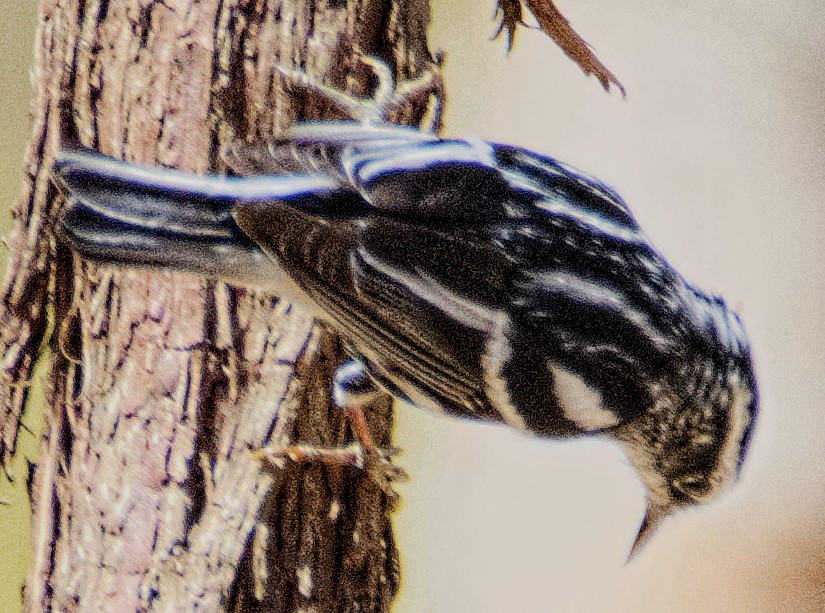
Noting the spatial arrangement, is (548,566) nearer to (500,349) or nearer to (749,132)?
(500,349)

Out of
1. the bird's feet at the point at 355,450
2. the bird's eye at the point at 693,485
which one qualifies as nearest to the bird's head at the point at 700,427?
the bird's eye at the point at 693,485

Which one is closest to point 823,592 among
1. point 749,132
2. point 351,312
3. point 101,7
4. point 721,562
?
point 721,562

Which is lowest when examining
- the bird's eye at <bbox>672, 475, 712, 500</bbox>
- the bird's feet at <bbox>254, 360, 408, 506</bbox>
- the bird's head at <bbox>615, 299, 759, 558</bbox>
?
the bird's feet at <bbox>254, 360, 408, 506</bbox>

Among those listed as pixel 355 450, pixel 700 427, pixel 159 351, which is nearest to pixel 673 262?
pixel 700 427

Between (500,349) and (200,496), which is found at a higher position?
(500,349)

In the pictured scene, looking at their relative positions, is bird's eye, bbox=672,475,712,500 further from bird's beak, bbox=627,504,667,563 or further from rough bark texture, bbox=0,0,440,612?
rough bark texture, bbox=0,0,440,612

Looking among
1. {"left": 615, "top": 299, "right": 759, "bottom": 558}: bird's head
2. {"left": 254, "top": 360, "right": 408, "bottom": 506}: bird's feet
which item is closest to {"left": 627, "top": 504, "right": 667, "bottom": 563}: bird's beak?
{"left": 615, "top": 299, "right": 759, "bottom": 558}: bird's head
